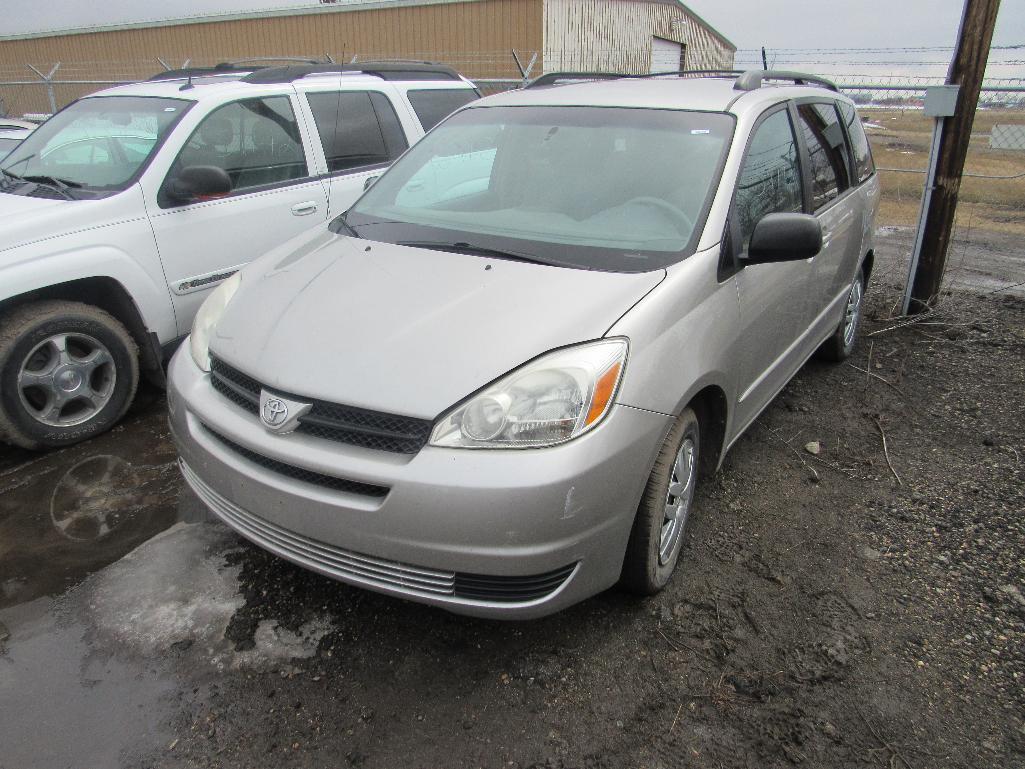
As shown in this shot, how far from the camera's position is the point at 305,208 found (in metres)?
4.80

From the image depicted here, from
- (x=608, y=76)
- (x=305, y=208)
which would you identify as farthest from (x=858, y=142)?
(x=305, y=208)

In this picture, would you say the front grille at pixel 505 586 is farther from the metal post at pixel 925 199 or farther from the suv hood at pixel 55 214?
the metal post at pixel 925 199

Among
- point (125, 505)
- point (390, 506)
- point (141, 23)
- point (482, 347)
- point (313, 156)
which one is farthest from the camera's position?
point (141, 23)

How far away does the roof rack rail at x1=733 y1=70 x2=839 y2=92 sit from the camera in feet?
11.3

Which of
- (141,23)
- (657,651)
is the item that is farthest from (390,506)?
(141,23)

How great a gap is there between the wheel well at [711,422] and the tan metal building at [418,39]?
15549 millimetres

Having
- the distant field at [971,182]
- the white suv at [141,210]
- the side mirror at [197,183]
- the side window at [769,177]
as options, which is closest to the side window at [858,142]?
the side window at [769,177]

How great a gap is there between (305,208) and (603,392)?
3.28 meters

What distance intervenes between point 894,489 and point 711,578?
129cm

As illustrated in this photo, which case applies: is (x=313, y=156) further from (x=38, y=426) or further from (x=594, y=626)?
(x=594, y=626)

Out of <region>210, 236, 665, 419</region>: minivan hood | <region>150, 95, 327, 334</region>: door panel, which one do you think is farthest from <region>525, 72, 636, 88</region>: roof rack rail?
<region>210, 236, 665, 419</region>: minivan hood

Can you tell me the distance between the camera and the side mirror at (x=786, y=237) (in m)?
2.76

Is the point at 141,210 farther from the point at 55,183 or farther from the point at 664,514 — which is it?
the point at 664,514

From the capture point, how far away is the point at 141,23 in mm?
27281
